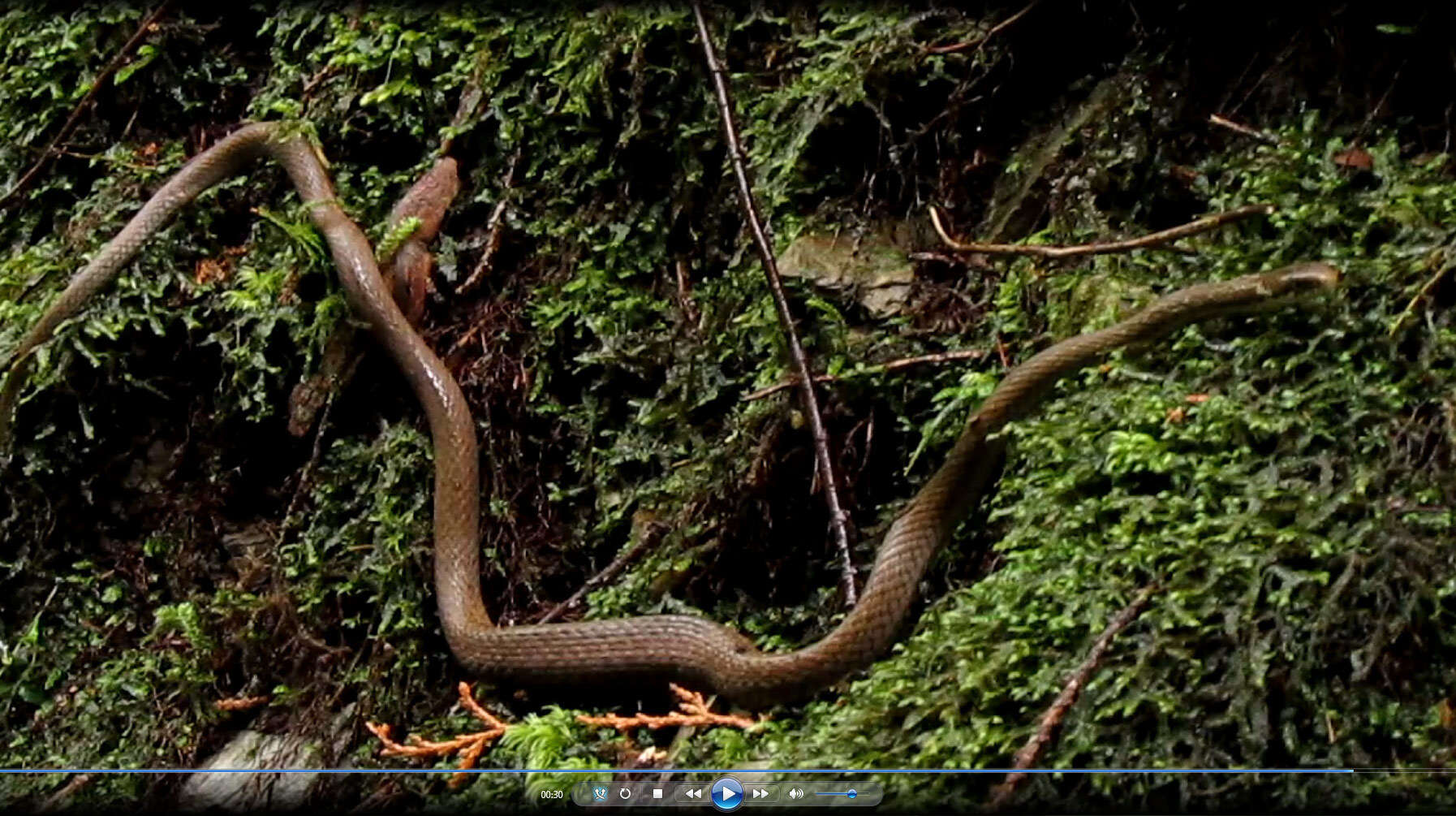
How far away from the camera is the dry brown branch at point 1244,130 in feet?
8.05

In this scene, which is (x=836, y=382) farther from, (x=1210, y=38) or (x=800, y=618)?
(x=1210, y=38)

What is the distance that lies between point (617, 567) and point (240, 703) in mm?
873

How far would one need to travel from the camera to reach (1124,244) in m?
2.35

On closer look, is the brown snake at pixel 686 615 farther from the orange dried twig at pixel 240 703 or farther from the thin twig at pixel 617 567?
the orange dried twig at pixel 240 703

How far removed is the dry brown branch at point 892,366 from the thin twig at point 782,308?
4 centimetres

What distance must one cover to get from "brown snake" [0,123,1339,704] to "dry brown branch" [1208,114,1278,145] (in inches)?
15.1

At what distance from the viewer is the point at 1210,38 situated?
8.75 ft

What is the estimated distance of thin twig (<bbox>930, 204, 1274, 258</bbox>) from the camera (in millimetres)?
2320

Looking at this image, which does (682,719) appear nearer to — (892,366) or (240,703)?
(892,366)

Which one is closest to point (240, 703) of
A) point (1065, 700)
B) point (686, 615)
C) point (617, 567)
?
point (617, 567)

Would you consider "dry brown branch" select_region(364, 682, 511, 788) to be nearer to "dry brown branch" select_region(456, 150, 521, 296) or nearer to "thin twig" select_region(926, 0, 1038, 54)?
"dry brown branch" select_region(456, 150, 521, 296)

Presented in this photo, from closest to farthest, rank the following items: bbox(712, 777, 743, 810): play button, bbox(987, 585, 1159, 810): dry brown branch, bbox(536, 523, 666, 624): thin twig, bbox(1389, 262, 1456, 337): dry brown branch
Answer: bbox(987, 585, 1159, 810): dry brown branch
bbox(712, 777, 743, 810): play button
bbox(1389, 262, 1456, 337): dry brown branch
bbox(536, 523, 666, 624): thin twig

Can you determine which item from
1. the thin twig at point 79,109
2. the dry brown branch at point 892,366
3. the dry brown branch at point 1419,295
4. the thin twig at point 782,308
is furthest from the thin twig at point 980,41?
the thin twig at point 79,109

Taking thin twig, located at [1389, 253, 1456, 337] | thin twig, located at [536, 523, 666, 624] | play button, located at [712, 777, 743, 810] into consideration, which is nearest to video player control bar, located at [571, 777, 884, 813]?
play button, located at [712, 777, 743, 810]
